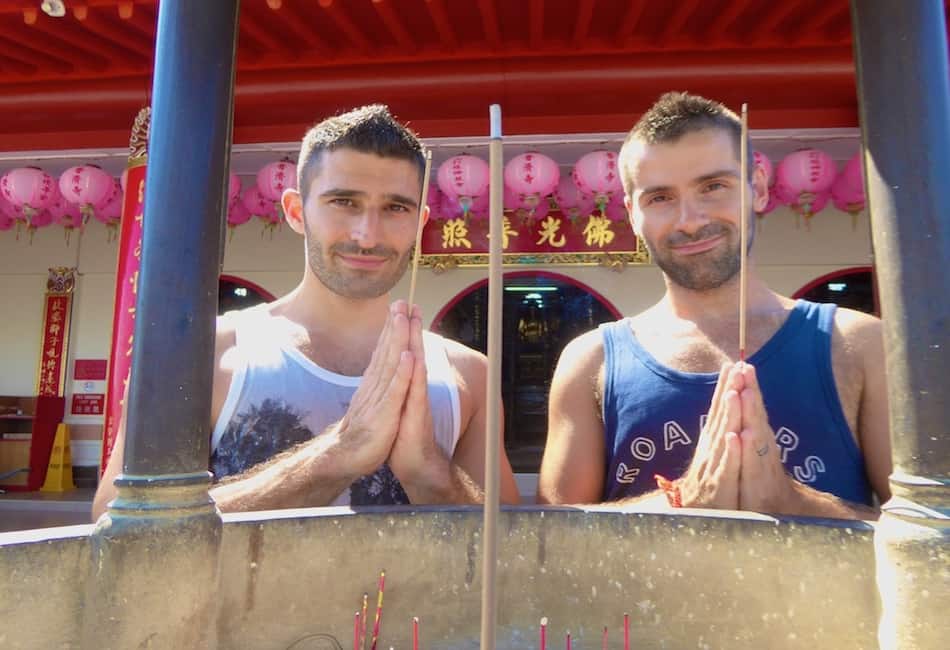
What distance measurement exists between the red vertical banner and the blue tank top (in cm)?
324

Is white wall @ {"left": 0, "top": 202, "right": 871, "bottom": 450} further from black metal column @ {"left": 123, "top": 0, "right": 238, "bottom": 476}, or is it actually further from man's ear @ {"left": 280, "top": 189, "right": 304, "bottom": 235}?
black metal column @ {"left": 123, "top": 0, "right": 238, "bottom": 476}

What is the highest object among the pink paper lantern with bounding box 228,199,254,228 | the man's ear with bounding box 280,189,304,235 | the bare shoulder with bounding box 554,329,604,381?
the pink paper lantern with bounding box 228,199,254,228

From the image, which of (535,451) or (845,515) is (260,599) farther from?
(535,451)

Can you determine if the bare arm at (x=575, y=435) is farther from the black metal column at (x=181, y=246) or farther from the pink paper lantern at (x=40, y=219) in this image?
the pink paper lantern at (x=40, y=219)

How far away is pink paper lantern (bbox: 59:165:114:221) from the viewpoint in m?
4.38

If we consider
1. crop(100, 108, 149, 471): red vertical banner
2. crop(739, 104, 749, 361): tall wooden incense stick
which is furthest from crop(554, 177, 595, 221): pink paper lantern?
crop(739, 104, 749, 361): tall wooden incense stick

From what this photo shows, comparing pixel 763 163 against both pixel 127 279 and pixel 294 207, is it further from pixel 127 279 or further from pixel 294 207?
pixel 127 279

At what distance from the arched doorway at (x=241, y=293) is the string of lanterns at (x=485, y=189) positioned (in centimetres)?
106

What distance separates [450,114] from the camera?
13.2 feet

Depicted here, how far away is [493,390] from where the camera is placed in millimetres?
351

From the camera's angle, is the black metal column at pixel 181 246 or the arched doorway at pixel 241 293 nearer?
the black metal column at pixel 181 246

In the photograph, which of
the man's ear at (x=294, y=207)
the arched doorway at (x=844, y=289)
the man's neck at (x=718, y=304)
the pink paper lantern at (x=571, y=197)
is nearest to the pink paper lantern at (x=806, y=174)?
the pink paper lantern at (x=571, y=197)

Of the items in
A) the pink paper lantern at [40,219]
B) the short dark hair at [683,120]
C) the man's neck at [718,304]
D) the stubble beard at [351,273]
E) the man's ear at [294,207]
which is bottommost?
the man's neck at [718,304]

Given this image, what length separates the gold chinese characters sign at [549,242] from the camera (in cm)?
533
